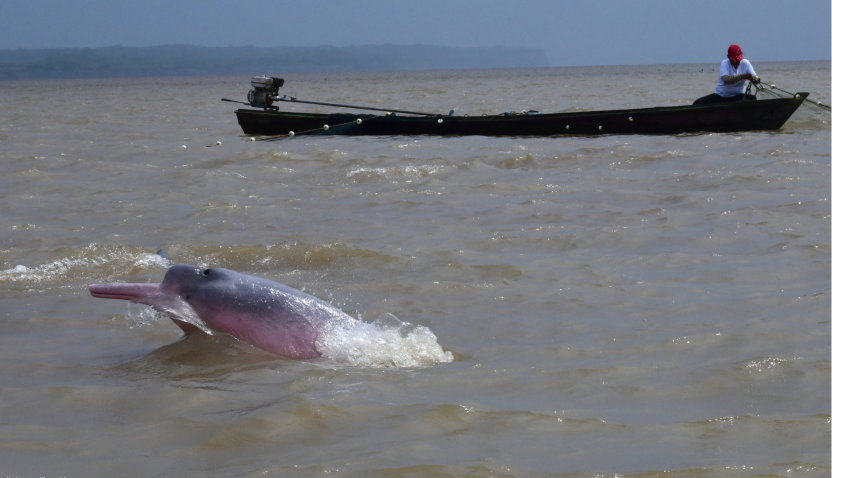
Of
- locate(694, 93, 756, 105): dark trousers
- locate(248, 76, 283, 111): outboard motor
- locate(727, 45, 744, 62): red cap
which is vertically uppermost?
locate(727, 45, 744, 62): red cap

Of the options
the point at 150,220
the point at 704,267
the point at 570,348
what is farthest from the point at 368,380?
the point at 150,220

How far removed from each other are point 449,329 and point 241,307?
1426 mm

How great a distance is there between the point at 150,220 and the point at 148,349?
16.0 ft

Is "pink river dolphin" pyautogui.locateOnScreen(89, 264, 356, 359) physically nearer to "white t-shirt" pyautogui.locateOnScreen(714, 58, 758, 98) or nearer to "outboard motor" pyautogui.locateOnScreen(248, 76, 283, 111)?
"white t-shirt" pyautogui.locateOnScreen(714, 58, 758, 98)

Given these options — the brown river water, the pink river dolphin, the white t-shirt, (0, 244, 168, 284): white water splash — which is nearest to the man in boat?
the white t-shirt

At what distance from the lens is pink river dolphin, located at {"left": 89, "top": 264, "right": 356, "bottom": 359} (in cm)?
534

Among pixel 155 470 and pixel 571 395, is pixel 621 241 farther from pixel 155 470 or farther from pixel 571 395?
pixel 155 470

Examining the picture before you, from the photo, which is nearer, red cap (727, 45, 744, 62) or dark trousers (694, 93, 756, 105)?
red cap (727, 45, 744, 62)

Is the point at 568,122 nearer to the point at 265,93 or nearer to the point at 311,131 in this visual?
the point at 311,131

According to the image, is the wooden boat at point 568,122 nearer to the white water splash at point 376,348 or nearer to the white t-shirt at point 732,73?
the white t-shirt at point 732,73

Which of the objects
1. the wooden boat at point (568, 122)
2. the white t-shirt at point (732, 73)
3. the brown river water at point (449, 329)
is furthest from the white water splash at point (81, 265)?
the white t-shirt at point (732, 73)

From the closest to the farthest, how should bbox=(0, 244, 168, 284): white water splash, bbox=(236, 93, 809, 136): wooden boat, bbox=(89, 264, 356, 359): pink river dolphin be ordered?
1. bbox=(89, 264, 356, 359): pink river dolphin
2. bbox=(0, 244, 168, 284): white water splash
3. bbox=(236, 93, 809, 136): wooden boat

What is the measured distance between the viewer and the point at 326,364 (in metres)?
5.18

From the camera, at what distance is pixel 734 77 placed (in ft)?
55.0
